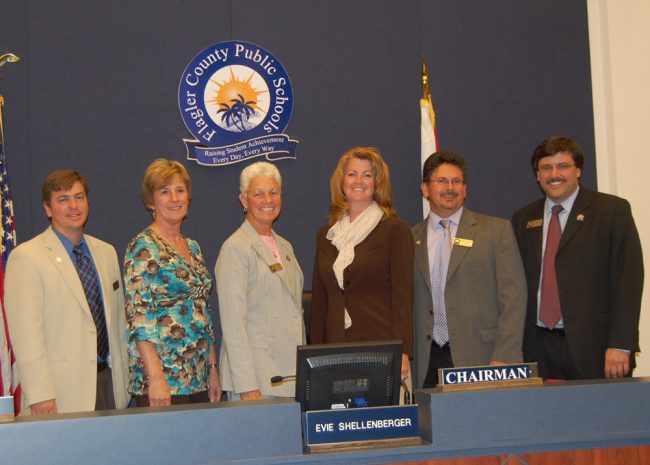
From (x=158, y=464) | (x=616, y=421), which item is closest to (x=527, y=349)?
(x=616, y=421)

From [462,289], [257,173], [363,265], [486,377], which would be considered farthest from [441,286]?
[486,377]

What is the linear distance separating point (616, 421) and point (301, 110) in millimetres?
2911

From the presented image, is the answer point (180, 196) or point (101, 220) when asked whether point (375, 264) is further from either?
point (101, 220)

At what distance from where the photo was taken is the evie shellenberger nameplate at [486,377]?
228 centimetres

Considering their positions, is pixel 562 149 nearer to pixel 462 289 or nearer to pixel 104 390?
pixel 462 289

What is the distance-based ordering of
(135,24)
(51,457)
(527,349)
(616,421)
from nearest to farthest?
(51,457) < (616,421) < (527,349) < (135,24)

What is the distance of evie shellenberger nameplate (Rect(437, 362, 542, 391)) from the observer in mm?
2281

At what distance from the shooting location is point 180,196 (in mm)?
3414

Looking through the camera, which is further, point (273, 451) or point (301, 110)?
point (301, 110)

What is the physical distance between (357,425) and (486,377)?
461 mm

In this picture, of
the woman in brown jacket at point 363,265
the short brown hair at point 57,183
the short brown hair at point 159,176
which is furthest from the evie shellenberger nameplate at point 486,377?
the short brown hair at point 57,183

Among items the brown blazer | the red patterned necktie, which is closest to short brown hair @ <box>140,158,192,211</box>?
the brown blazer

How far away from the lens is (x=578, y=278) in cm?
349

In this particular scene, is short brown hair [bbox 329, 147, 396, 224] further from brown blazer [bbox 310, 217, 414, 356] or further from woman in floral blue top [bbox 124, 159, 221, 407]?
woman in floral blue top [bbox 124, 159, 221, 407]
